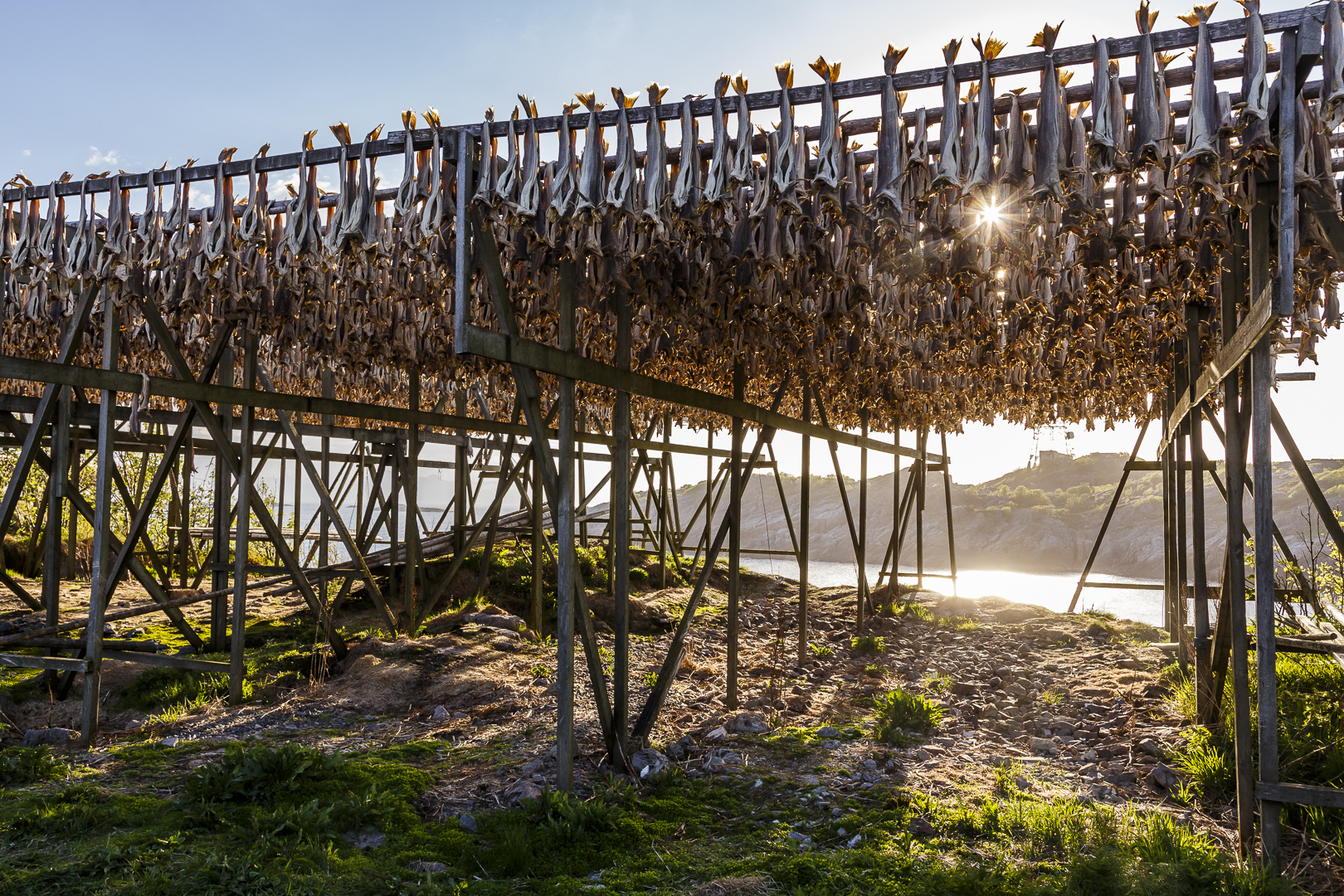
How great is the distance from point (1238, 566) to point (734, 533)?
3619 millimetres

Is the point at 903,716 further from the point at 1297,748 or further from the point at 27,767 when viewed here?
the point at 27,767

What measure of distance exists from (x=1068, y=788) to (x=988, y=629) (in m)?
7.32

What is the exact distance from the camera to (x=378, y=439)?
1224 centimetres

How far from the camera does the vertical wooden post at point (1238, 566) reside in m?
4.33

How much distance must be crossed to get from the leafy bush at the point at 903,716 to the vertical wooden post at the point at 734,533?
1.33 meters

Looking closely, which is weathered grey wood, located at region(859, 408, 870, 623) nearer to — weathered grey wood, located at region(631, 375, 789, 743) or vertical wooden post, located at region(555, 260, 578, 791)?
weathered grey wood, located at region(631, 375, 789, 743)

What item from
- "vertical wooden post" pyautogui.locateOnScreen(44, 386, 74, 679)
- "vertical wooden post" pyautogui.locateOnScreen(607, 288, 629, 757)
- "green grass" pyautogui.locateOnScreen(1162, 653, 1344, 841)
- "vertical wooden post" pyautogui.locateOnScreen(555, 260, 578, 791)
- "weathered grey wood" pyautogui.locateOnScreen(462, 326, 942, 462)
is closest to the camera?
"weathered grey wood" pyautogui.locateOnScreen(462, 326, 942, 462)

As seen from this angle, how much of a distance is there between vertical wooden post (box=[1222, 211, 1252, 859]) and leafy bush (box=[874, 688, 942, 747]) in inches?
92.6

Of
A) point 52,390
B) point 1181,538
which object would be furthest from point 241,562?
point 1181,538

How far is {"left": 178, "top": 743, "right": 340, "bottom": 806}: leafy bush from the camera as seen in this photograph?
460 cm

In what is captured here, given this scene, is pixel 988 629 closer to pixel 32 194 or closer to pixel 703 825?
pixel 703 825

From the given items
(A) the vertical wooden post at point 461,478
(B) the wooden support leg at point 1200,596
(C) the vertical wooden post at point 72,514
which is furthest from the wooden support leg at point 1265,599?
(A) the vertical wooden post at point 461,478

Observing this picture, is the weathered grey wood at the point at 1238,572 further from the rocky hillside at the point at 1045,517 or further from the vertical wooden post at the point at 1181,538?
the rocky hillside at the point at 1045,517

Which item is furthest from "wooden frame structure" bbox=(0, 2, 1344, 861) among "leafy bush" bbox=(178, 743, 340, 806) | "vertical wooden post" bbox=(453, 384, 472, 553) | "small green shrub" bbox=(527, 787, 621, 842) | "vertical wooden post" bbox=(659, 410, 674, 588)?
"vertical wooden post" bbox=(659, 410, 674, 588)
